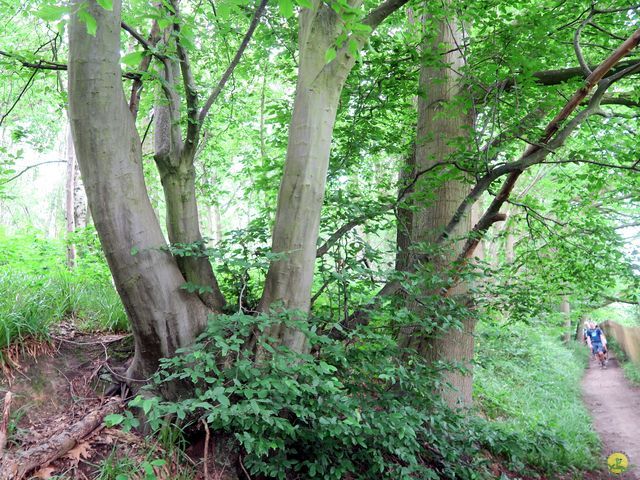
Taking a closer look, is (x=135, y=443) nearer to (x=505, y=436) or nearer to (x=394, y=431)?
(x=394, y=431)

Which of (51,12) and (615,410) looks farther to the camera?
(615,410)

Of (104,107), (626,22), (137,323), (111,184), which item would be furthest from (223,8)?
(626,22)

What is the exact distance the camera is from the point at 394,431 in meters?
3.18

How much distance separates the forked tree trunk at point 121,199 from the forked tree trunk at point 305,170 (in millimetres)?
736

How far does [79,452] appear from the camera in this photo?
300 centimetres

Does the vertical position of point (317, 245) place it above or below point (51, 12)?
below

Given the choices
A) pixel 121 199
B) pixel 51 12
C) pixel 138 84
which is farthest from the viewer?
pixel 138 84

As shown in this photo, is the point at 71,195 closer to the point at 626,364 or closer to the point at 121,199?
the point at 121,199

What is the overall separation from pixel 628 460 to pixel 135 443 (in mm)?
8856

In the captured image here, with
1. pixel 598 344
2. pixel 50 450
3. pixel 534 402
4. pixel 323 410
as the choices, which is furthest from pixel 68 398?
pixel 598 344

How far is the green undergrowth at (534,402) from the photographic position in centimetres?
490

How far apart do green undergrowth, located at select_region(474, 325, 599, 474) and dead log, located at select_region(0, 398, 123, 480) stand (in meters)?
3.34

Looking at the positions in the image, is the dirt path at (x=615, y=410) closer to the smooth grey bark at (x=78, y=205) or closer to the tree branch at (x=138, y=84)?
the tree branch at (x=138, y=84)

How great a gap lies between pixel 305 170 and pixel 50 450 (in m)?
2.53
